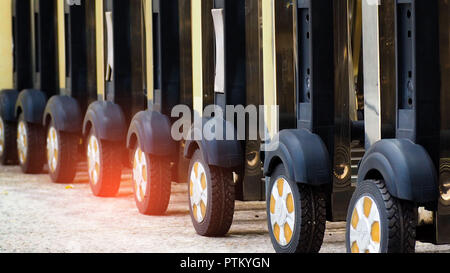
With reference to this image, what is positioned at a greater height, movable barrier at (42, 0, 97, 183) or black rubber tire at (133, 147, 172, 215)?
movable barrier at (42, 0, 97, 183)

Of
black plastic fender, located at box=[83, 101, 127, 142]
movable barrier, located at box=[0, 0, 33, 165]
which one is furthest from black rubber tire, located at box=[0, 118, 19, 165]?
black plastic fender, located at box=[83, 101, 127, 142]

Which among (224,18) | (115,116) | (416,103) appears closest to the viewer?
(416,103)

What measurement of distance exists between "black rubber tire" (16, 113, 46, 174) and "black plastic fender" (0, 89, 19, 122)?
57 cm

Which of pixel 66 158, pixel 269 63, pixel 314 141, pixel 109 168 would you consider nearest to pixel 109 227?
pixel 109 168

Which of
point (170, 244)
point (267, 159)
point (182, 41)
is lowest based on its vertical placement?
point (170, 244)

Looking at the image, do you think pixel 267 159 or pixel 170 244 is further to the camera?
pixel 170 244

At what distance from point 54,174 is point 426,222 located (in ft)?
20.2

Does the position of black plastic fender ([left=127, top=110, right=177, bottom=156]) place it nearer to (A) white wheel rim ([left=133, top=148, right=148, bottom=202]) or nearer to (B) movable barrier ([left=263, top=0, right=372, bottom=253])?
(A) white wheel rim ([left=133, top=148, right=148, bottom=202])

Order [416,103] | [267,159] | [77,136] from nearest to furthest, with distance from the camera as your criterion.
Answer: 1. [416,103]
2. [267,159]
3. [77,136]

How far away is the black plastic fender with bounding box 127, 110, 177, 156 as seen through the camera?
8133 millimetres

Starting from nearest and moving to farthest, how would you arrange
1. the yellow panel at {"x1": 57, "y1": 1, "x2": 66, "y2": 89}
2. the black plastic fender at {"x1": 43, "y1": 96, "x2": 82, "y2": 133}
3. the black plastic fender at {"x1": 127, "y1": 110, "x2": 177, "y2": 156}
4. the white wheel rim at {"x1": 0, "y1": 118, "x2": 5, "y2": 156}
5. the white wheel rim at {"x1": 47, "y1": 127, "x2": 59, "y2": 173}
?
the black plastic fender at {"x1": 127, "y1": 110, "x2": 177, "y2": 156} < the black plastic fender at {"x1": 43, "y1": 96, "x2": 82, "y2": 133} < the white wheel rim at {"x1": 47, "y1": 127, "x2": 59, "y2": 173} < the yellow panel at {"x1": 57, "y1": 1, "x2": 66, "y2": 89} < the white wheel rim at {"x1": 0, "y1": 118, "x2": 5, "y2": 156}

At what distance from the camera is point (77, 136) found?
10.7 metres
